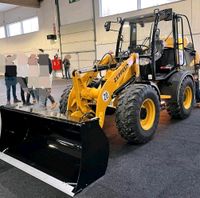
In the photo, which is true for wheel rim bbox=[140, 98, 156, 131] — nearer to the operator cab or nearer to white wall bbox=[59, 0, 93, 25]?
the operator cab

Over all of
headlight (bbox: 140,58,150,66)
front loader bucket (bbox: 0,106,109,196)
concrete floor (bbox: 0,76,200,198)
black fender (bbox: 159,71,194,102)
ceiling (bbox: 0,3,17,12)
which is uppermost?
ceiling (bbox: 0,3,17,12)

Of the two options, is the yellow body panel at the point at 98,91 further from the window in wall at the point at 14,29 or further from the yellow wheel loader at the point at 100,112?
the window in wall at the point at 14,29

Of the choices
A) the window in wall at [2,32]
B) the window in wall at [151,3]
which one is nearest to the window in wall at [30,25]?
the window in wall at [2,32]

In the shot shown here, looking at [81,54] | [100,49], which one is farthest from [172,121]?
[81,54]

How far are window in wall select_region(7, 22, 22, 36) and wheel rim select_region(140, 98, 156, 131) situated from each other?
56.2ft

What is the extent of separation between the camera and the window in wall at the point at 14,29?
1846 cm

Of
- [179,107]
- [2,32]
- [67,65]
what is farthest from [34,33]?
[179,107]

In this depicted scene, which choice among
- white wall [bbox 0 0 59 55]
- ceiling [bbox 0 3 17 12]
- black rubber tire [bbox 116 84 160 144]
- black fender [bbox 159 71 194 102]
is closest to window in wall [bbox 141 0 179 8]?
black fender [bbox 159 71 194 102]

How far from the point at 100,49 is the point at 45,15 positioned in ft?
18.1

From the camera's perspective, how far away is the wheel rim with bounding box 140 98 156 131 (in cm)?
368

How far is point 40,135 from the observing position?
3270mm

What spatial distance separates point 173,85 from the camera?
4.50 metres

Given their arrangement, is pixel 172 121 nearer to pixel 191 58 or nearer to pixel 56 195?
pixel 191 58

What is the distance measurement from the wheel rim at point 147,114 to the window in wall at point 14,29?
17.1m
